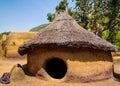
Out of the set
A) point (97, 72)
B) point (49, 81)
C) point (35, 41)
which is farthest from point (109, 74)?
point (35, 41)

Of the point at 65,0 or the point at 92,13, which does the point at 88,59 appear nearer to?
the point at 92,13

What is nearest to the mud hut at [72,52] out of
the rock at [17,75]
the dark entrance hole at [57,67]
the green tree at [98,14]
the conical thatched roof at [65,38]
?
the conical thatched roof at [65,38]

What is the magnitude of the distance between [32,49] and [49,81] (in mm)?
1906

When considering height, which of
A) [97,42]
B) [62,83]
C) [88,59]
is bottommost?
[62,83]

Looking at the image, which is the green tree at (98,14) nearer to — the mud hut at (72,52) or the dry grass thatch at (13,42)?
the dry grass thatch at (13,42)

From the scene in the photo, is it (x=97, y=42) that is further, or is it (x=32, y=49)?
(x=32, y=49)

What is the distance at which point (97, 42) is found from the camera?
11977 mm

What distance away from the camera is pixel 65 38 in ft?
38.5

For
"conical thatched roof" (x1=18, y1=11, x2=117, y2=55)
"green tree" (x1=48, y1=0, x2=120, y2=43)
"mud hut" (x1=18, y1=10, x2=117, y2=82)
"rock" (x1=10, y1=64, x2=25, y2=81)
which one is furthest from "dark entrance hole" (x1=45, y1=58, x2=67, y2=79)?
"green tree" (x1=48, y1=0, x2=120, y2=43)

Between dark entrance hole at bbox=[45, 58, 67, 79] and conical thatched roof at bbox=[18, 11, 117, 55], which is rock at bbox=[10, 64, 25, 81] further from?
dark entrance hole at bbox=[45, 58, 67, 79]

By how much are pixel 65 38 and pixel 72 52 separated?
2.44ft

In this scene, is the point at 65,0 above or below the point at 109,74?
above

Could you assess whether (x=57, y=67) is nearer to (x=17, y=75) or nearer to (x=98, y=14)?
(x=17, y=75)

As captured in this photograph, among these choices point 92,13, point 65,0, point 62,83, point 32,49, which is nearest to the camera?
point 62,83
